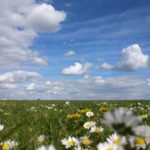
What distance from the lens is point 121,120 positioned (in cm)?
167

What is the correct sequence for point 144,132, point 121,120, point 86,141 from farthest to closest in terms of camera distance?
point 86,141 < point 144,132 < point 121,120

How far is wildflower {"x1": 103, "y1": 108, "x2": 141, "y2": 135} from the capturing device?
5.48 feet

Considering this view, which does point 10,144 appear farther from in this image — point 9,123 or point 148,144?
point 9,123

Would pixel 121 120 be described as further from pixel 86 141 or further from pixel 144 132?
pixel 86 141

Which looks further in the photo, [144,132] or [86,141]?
[86,141]

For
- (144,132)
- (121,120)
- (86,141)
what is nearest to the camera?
(121,120)

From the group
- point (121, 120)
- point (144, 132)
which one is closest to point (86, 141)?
point (144, 132)

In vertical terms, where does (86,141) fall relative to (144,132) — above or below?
below

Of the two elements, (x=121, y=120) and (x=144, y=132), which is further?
(x=144, y=132)

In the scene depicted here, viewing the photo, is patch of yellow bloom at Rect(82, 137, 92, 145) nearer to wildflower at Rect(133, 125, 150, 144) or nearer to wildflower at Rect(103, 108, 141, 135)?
wildflower at Rect(133, 125, 150, 144)

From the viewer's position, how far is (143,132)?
6.74ft

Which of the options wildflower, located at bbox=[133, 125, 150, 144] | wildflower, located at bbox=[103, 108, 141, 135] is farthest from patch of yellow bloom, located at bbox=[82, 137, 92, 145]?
wildflower, located at bbox=[103, 108, 141, 135]

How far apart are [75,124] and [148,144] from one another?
548 centimetres

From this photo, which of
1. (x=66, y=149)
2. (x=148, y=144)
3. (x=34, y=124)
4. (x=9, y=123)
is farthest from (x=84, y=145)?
(x=9, y=123)
